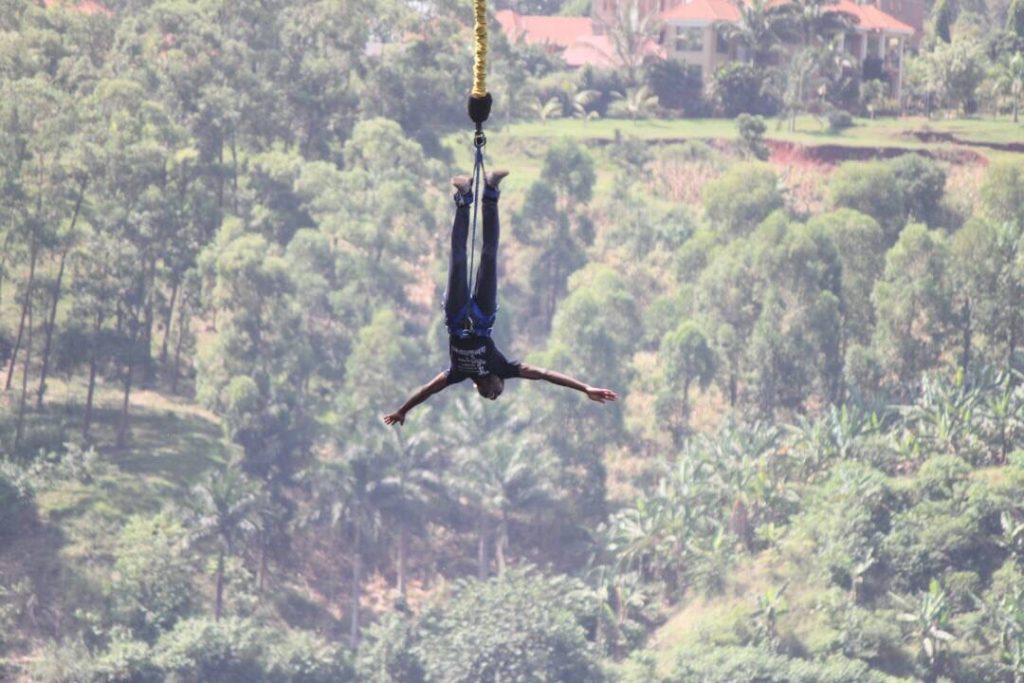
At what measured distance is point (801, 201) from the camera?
72688 millimetres

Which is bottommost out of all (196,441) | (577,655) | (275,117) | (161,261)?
(577,655)

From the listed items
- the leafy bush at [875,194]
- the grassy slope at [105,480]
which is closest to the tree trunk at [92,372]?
the grassy slope at [105,480]

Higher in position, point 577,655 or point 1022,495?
point 1022,495

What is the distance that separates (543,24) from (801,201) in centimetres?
2991

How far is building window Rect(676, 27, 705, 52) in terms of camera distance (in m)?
86.7

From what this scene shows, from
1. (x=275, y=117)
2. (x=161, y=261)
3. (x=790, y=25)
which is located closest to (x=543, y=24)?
(x=790, y=25)

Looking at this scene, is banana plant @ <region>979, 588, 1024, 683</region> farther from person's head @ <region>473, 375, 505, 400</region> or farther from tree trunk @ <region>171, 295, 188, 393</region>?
person's head @ <region>473, 375, 505, 400</region>

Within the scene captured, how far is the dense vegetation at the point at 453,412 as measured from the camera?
186 feet

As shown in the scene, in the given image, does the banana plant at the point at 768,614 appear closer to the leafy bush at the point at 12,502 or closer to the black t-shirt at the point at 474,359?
the leafy bush at the point at 12,502

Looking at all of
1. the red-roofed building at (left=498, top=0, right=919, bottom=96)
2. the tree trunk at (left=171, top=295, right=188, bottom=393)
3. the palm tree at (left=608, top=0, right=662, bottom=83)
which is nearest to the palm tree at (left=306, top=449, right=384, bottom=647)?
the tree trunk at (left=171, top=295, right=188, bottom=393)

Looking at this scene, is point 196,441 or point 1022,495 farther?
point 196,441

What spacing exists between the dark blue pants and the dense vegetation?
39.3m

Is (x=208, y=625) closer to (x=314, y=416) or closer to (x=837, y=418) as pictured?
(x=314, y=416)

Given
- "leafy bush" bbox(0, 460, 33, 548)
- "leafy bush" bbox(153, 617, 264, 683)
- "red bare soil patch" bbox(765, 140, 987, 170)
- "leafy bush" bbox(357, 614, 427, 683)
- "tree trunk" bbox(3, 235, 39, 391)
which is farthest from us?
"red bare soil patch" bbox(765, 140, 987, 170)
